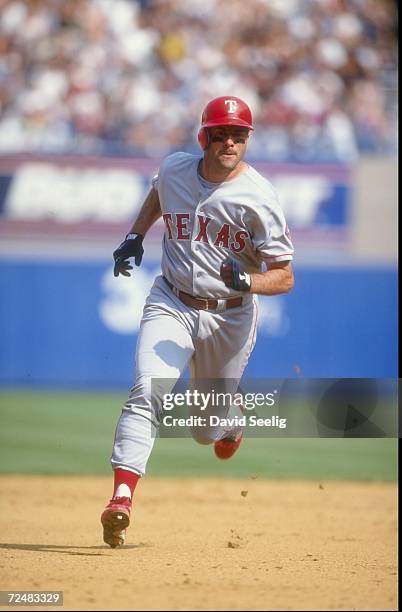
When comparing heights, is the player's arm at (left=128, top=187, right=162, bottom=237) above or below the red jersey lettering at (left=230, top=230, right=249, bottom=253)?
above

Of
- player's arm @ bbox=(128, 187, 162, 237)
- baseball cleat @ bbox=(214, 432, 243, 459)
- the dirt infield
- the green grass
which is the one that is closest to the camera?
the dirt infield

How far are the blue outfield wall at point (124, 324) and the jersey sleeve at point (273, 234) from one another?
564 cm

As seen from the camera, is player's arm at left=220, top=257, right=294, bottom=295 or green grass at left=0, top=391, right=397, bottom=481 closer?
player's arm at left=220, top=257, right=294, bottom=295

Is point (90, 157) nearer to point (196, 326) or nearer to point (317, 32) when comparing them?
point (317, 32)

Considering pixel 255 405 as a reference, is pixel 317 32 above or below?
above

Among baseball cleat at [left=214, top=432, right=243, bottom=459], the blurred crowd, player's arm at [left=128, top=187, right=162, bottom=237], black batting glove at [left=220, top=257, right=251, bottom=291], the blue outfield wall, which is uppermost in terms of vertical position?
the blurred crowd

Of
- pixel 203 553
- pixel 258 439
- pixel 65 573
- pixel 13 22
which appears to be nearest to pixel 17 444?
pixel 258 439

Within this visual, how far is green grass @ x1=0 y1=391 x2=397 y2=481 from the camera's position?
8.02 metres

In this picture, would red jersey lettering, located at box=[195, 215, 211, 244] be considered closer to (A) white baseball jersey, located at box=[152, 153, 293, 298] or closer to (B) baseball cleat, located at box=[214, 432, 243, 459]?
(A) white baseball jersey, located at box=[152, 153, 293, 298]

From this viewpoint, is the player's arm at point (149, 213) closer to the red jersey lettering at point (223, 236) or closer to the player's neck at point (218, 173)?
the player's neck at point (218, 173)

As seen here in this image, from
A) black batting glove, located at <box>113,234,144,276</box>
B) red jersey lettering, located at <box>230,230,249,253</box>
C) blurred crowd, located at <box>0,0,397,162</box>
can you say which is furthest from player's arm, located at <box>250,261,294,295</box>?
blurred crowd, located at <box>0,0,397,162</box>

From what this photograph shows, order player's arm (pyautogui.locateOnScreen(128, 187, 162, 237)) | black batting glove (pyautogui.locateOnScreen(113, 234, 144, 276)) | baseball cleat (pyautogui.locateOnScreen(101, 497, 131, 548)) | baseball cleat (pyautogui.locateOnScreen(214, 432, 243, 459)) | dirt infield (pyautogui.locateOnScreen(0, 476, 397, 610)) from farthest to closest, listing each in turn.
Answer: baseball cleat (pyautogui.locateOnScreen(214, 432, 243, 459)), player's arm (pyautogui.locateOnScreen(128, 187, 162, 237)), black batting glove (pyautogui.locateOnScreen(113, 234, 144, 276)), baseball cleat (pyautogui.locateOnScreen(101, 497, 131, 548)), dirt infield (pyautogui.locateOnScreen(0, 476, 397, 610))

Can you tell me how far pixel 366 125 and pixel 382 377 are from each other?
3.24 metres

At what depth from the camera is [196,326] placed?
4.85m
